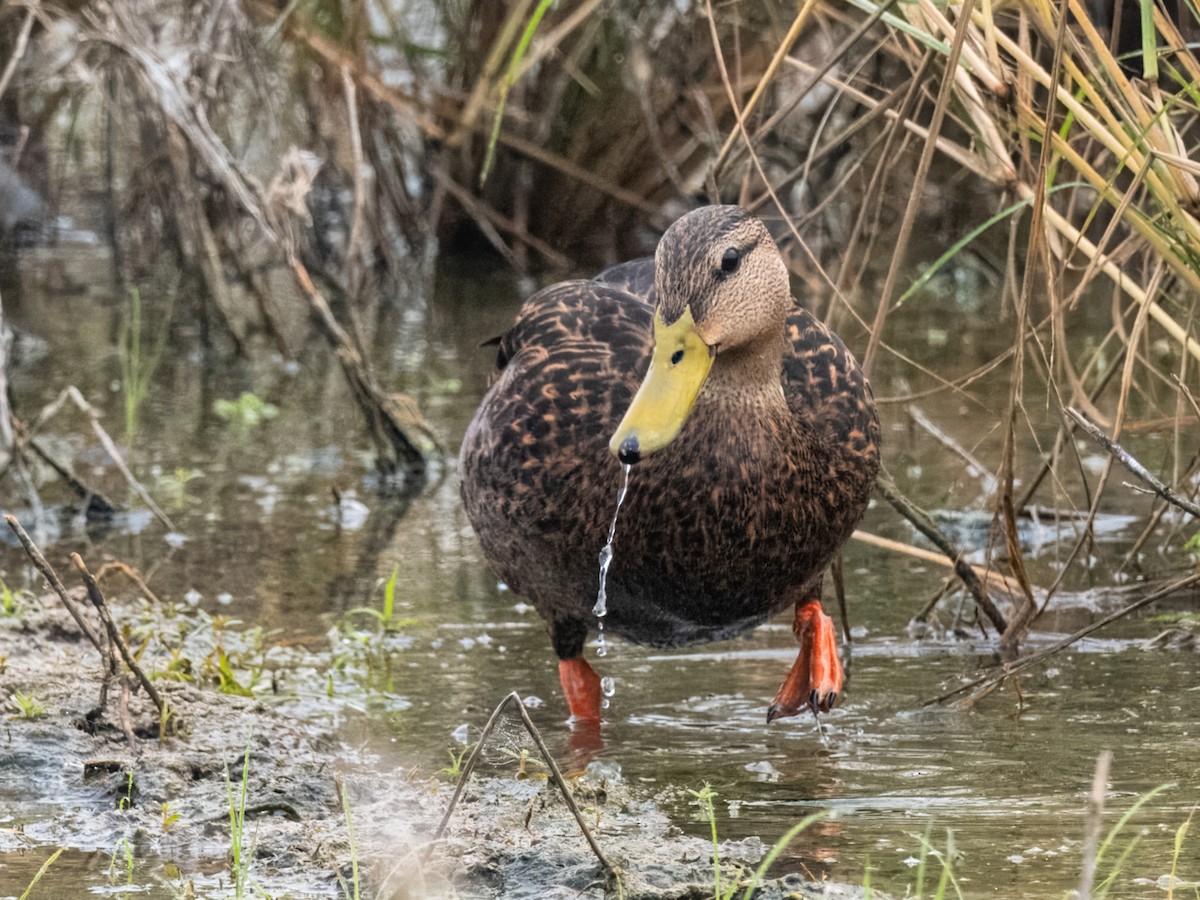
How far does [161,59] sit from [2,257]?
468 centimetres

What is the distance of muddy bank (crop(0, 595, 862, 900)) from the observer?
9.68 ft

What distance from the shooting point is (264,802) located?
11.2ft

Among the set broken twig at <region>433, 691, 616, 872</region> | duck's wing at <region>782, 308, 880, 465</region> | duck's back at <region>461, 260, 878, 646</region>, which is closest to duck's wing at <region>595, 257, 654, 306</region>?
duck's back at <region>461, 260, 878, 646</region>

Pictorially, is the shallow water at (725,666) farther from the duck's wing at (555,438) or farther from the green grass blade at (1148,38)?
the green grass blade at (1148,38)

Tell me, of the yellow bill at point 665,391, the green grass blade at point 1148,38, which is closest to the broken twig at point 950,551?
the yellow bill at point 665,391

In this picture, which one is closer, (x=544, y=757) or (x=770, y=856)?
(x=770, y=856)

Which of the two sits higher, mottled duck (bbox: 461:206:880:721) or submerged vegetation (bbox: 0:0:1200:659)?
submerged vegetation (bbox: 0:0:1200:659)

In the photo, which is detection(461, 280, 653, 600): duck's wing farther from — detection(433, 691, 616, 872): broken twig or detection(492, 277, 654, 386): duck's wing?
detection(433, 691, 616, 872): broken twig

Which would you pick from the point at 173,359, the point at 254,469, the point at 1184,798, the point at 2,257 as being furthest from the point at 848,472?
the point at 2,257

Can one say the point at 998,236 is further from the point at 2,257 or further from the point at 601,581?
the point at 601,581

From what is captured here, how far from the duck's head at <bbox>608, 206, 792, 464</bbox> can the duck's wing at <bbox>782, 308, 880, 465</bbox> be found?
0.20 meters

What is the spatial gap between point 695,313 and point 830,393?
537 mm

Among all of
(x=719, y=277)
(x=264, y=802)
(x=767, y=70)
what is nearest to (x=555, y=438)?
(x=719, y=277)

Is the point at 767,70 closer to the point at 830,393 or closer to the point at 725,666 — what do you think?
the point at 830,393
